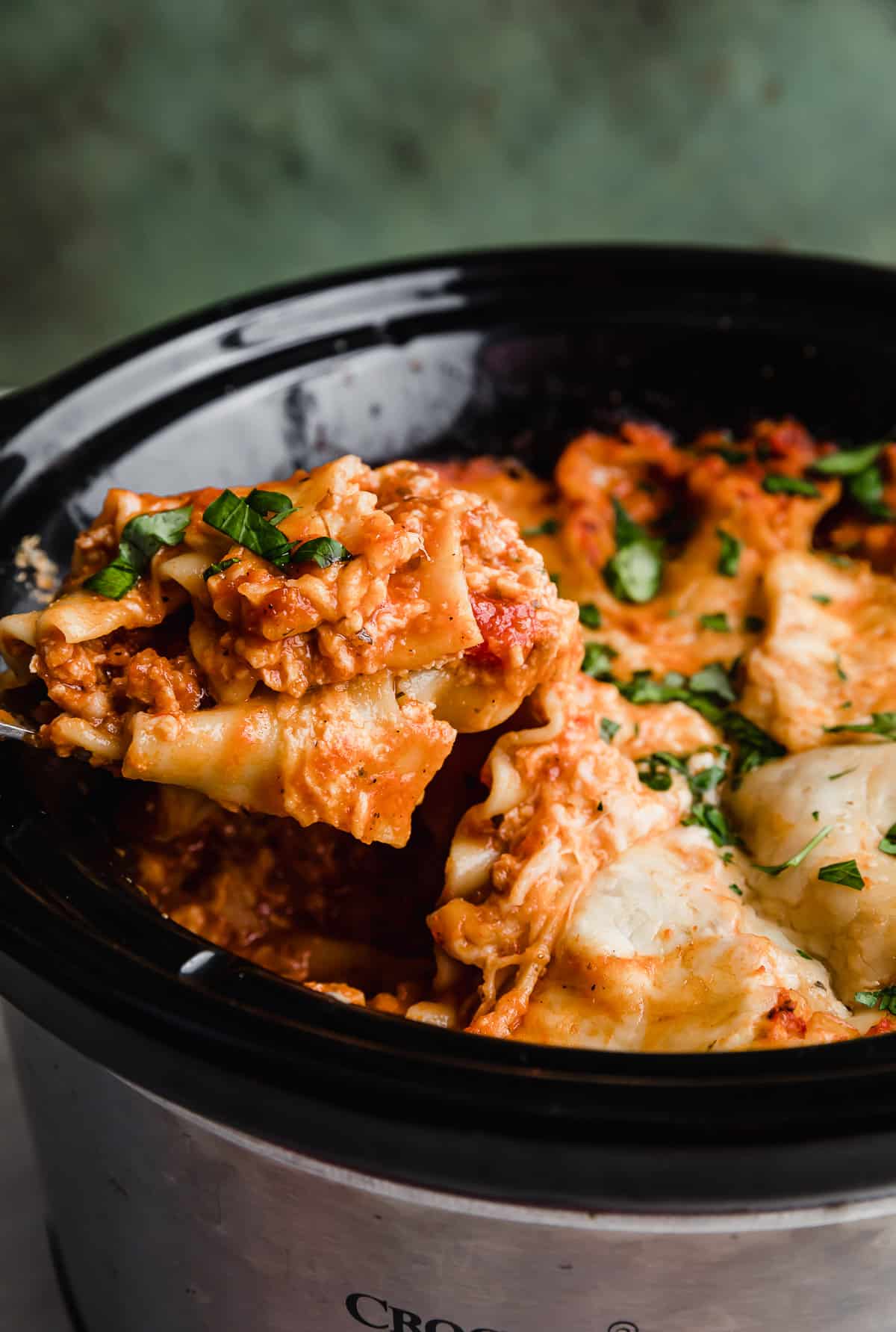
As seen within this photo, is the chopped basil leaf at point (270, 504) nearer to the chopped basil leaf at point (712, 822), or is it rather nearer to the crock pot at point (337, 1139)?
the crock pot at point (337, 1139)

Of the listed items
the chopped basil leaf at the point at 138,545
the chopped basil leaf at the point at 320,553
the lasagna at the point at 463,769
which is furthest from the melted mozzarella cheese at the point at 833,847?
the chopped basil leaf at the point at 138,545

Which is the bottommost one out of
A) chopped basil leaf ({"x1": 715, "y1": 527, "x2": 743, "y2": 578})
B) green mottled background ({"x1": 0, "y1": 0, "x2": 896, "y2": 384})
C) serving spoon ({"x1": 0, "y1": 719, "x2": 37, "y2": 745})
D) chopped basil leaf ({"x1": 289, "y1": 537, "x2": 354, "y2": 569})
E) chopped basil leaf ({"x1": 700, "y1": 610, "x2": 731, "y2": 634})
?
chopped basil leaf ({"x1": 700, "y1": 610, "x2": 731, "y2": 634})

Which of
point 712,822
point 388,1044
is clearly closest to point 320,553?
point 388,1044

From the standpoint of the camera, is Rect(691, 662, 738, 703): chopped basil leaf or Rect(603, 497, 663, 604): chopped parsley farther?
Rect(603, 497, 663, 604): chopped parsley

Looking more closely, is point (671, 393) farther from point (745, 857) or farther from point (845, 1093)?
point (845, 1093)

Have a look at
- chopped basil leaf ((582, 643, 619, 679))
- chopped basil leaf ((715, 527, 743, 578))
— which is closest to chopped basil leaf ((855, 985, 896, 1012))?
chopped basil leaf ((582, 643, 619, 679))

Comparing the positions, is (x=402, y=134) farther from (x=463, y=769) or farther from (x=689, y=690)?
(x=463, y=769)

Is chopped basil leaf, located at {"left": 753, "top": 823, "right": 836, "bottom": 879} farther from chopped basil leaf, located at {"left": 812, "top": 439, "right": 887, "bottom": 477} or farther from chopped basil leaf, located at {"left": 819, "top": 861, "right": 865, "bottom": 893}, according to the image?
chopped basil leaf, located at {"left": 812, "top": 439, "right": 887, "bottom": 477}
